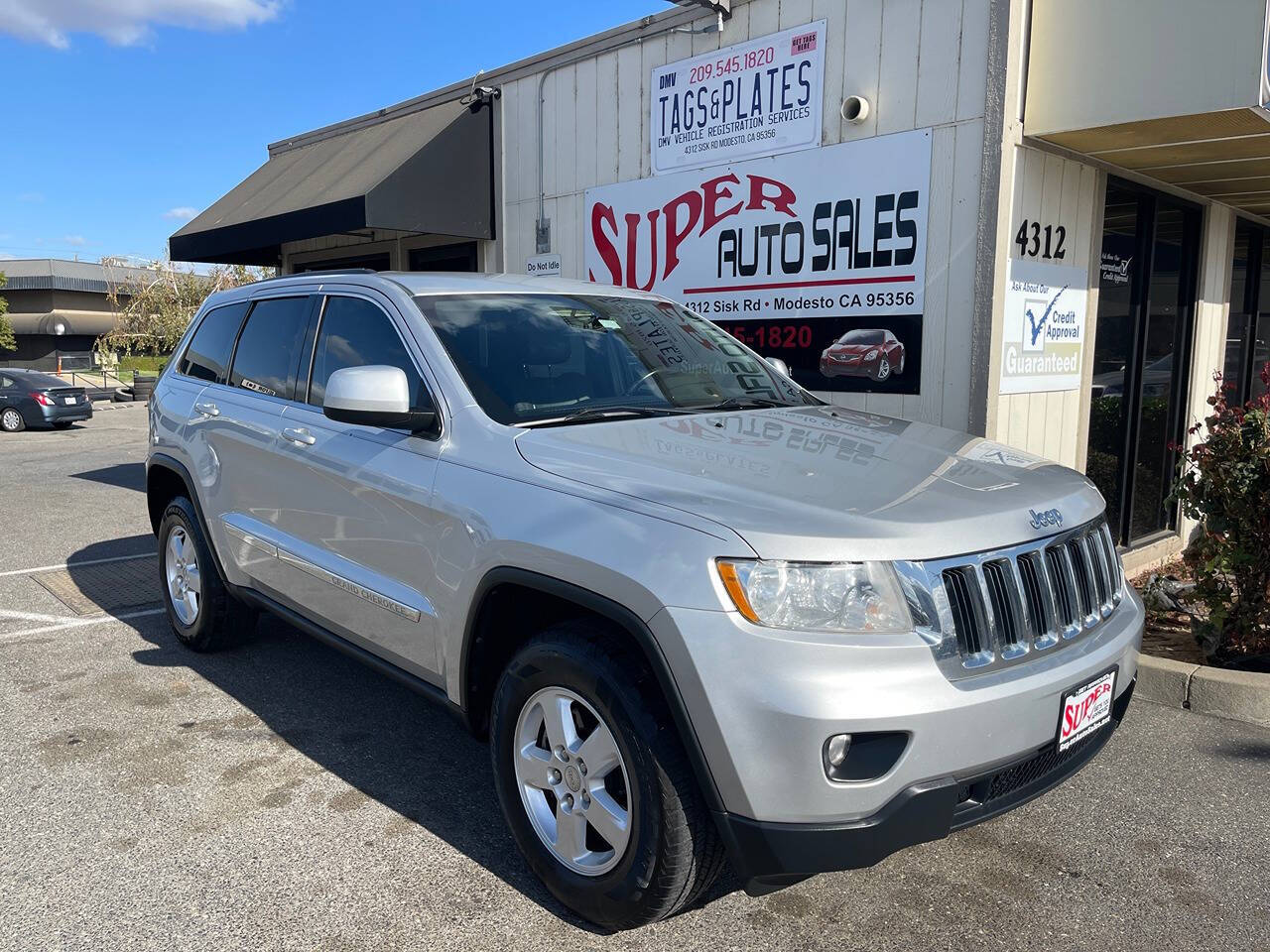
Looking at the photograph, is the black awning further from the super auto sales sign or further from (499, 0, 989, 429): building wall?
(499, 0, 989, 429): building wall

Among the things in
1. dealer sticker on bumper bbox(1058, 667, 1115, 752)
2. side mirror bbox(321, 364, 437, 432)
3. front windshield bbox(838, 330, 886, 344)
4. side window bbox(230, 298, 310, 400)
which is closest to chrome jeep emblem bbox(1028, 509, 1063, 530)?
dealer sticker on bumper bbox(1058, 667, 1115, 752)

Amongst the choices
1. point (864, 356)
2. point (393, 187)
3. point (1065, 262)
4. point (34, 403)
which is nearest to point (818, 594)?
point (864, 356)

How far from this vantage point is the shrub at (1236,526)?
4.86 meters

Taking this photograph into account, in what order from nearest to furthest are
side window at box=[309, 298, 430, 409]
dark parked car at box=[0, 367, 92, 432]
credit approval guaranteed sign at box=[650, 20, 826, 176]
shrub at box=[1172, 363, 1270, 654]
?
side window at box=[309, 298, 430, 409], shrub at box=[1172, 363, 1270, 654], credit approval guaranteed sign at box=[650, 20, 826, 176], dark parked car at box=[0, 367, 92, 432]

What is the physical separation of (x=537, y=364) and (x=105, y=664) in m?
2.99

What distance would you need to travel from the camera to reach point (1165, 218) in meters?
7.85

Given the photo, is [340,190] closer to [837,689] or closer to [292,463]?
[292,463]

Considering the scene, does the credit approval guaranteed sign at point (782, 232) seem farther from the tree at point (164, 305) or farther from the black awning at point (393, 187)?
the tree at point (164, 305)

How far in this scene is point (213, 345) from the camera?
5043mm

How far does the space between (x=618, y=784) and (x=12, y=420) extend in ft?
71.4

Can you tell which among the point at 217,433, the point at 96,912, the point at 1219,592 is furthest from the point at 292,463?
the point at 1219,592

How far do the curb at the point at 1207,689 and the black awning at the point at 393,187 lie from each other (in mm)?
6908

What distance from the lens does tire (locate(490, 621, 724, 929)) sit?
2469 millimetres

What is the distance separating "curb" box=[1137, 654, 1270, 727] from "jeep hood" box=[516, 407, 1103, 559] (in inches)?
74.2
